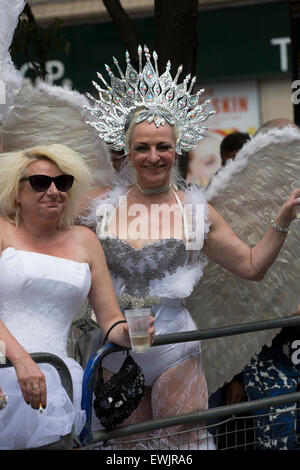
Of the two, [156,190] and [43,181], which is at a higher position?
[156,190]

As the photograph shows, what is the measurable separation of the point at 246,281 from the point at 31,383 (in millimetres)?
1716

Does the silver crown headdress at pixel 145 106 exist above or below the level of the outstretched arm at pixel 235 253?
above

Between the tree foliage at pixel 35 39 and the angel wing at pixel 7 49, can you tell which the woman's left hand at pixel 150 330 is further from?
the tree foliage at pixel 35 39

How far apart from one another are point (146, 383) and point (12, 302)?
2.66 ft

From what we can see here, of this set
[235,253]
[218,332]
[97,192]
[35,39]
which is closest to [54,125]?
[97,192]

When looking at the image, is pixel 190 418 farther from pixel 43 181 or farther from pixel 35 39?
pixel 35 39

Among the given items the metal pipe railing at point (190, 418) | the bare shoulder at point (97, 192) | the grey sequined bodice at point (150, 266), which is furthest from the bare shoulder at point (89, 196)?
the metal pipe railing at point (190, 418)

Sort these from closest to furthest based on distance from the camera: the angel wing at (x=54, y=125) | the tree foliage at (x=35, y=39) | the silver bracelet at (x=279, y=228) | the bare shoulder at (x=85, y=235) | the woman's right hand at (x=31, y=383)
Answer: the woman's right hand at (x=31, y=383), the bare shoulder at (x=85, y=235), the silver bracelet at (x=279, y=228), the angel wing at (x=54, y=125), the tree foliage at (x=35, y=39)

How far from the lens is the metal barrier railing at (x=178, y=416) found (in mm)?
3025

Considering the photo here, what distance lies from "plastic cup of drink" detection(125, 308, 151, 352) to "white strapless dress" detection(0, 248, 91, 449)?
0.97ft

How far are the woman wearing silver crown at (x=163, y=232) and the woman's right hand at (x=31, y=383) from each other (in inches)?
31.4

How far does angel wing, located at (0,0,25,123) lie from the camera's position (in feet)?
11.2

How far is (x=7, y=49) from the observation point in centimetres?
346
